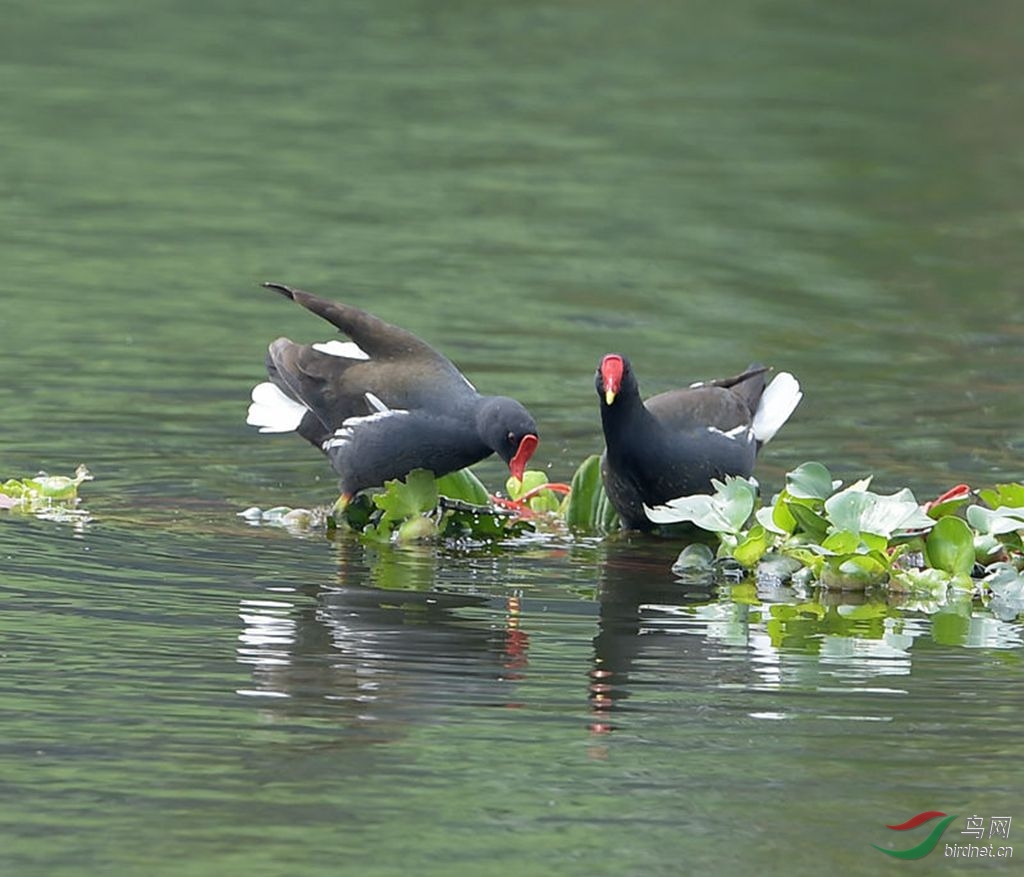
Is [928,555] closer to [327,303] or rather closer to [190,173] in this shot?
[327,303]

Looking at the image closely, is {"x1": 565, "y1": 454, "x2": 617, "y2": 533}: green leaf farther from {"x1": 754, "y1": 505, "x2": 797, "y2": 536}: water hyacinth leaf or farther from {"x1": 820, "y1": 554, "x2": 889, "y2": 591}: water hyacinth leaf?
{"x1": 820, "y1": 554, "x2": 889, "y2": 591}: water hyacinth leaf

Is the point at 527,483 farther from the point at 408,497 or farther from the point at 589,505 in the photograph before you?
the point at 408,497

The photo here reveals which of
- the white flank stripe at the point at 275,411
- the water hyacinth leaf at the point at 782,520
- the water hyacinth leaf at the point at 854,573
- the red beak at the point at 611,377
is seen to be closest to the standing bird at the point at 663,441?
the red beak at the point at 611,377

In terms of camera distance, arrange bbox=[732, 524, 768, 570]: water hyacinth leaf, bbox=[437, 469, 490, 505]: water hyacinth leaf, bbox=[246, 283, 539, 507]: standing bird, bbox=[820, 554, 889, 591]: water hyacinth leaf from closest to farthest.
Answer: bbox=[820, 554, 889, 591]: water hyacinth leaf < bbox=[732, 524, 768, 570]: water hyacinth leaf < bbox=[246, 283, 539, 507]: standing bird < bbox=[437, 469, 490, 505]: water hyacinth leaf

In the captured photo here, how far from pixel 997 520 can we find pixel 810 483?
25.9 inches

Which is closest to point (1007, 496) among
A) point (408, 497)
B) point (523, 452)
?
point (523, 452)

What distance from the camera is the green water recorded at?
5695 millimetres

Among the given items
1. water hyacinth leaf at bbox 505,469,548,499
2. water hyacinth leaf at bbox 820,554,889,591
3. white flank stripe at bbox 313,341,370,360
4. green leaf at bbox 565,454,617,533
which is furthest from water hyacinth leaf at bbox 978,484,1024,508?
white flank stripe at bbox 313,341,370,360

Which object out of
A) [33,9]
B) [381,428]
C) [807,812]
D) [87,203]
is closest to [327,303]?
[381,428]

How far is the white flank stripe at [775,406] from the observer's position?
952cm

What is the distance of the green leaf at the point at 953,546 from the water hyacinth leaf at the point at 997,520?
0.05m

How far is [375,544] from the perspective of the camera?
8906mm

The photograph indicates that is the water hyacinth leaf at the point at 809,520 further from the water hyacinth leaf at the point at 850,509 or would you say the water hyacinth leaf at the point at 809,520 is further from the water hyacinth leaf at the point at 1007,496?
the water hyacinth leaf at the point at 1007,496

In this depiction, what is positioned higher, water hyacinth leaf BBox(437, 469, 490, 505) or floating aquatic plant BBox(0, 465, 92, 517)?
water hyacinth leaf BBox(437, 469, 490, 505)
